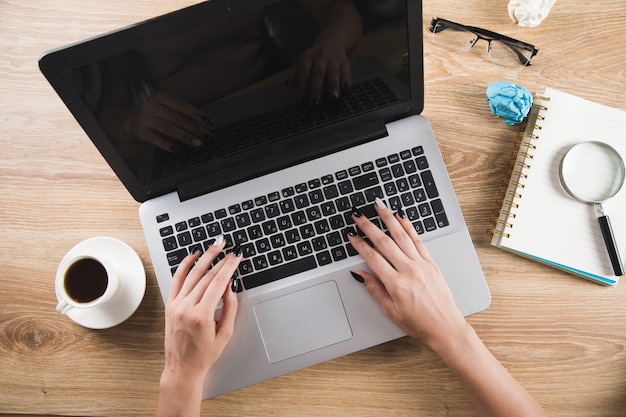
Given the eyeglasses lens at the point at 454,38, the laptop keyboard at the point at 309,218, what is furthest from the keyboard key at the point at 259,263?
the eyeglasses lens at the point at 454,38

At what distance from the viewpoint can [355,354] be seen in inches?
35.2

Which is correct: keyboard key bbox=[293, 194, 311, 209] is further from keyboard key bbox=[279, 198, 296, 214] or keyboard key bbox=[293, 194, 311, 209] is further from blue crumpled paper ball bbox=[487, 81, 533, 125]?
blue crumpled paper ball bbox=[487, 81, 533, 125]

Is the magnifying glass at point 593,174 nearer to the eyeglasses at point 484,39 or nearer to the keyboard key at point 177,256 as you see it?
the eyeglasses at point 484,39

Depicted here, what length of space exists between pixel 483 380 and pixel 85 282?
0.71 metres

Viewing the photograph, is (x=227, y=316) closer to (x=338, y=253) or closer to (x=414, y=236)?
(x=338, y=253)

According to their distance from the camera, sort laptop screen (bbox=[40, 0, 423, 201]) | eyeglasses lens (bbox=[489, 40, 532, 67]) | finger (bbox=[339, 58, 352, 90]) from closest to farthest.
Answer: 1. laptop screen (bbox=[40, 0, 423, 201])
2. finger (bbox=[339, 58, 352, 90])
3. eyeglasses lens (bbox=[489, 40, 532, 67])

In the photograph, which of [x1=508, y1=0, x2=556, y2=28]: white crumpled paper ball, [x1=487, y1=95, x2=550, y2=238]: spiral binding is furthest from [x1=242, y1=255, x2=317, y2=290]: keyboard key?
[x1=508, y1=0, x2=556, y2=28]: white crumpled paper ball

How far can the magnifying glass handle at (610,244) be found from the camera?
2.83 feet

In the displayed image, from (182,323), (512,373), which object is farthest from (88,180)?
(512,373)

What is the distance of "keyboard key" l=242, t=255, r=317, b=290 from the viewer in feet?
2.78

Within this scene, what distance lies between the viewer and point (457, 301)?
2.81ft

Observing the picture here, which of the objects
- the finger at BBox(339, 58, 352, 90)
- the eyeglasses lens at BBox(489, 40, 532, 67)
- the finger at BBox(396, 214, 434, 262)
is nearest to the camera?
the finger at BBox(339, 58, 352, 90)

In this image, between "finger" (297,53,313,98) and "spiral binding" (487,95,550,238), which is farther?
"spiral binding" (487,95,550,238)

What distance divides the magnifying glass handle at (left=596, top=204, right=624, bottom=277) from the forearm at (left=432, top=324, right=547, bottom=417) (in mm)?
277
